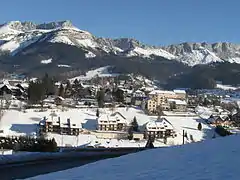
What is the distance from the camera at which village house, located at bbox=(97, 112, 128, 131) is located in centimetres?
3152

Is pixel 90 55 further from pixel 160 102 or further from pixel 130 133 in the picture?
pixel 130 133

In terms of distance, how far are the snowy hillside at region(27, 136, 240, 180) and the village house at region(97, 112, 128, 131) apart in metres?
24.1

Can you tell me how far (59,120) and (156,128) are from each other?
6797mm

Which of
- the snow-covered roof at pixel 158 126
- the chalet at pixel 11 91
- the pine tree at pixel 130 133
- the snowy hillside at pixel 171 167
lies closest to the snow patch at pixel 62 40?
the chalet at pixel 11 91

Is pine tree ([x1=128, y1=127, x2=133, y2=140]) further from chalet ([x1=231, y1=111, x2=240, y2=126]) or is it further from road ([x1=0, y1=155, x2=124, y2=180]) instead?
road ([x1=0, y1=155, x2=124, y2=180])

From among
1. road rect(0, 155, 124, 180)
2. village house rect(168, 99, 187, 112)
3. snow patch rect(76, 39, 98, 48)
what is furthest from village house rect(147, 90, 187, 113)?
A: snow patch rect(76, 39, 98, 48)

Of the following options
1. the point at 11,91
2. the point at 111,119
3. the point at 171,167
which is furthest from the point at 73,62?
the point at 171,167

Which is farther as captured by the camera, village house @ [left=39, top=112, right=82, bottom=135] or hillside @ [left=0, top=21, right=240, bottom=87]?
hillside @ [left=0, top=21, right=240, bottom=87]

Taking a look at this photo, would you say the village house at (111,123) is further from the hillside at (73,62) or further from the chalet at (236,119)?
the hillside at (73,62)

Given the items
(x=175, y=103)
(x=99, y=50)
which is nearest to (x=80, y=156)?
(x=175, y=103)

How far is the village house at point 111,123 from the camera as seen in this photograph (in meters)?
31.5

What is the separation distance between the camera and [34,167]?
7.73 m

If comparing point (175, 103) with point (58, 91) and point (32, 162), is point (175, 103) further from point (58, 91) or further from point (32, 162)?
point (32, 162)

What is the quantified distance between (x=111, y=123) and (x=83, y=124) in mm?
2270
